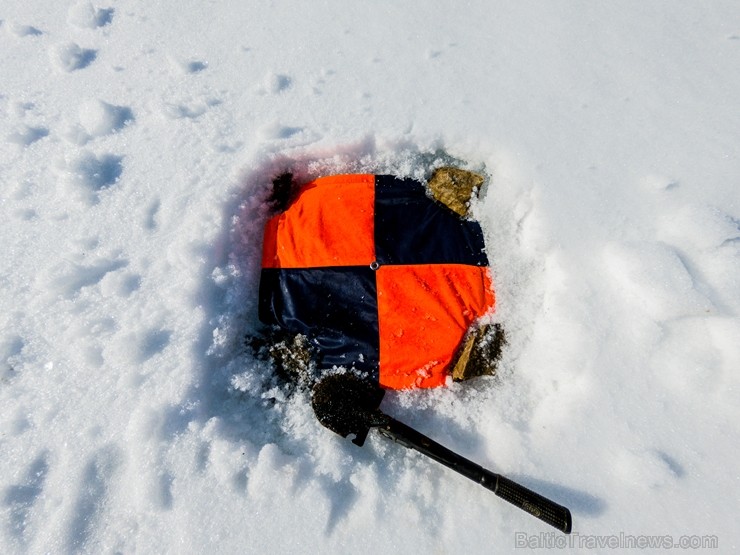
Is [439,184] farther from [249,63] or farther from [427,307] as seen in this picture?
[249,63]

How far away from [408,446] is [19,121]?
2.52m

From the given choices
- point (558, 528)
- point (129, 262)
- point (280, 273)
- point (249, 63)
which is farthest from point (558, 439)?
point (249, 63)

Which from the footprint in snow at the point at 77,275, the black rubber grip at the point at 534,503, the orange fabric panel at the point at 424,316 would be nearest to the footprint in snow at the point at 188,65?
the footprint in snow at the point at 77,275

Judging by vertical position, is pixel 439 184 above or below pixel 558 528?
above

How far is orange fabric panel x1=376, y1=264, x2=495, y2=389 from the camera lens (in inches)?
74.5

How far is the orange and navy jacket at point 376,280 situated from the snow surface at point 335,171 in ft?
0.50

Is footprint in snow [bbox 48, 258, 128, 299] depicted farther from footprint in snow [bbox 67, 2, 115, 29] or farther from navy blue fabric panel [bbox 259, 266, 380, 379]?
footprint in snow [bbox 67, 2, 115, 29]

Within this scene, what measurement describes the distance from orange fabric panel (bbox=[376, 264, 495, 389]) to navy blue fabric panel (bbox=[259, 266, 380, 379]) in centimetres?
7

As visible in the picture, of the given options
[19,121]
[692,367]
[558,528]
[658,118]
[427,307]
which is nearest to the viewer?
[558,528]

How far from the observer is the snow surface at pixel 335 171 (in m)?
1.64

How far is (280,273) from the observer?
202 centimetres

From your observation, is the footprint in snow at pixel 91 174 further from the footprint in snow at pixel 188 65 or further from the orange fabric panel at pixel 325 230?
the orange fabric panel at pixel 325 230

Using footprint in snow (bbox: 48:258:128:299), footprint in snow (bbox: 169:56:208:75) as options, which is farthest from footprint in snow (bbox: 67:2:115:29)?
footprint in snow (bbox: 48:258:128:299)

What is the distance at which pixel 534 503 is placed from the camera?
5.08 feet
